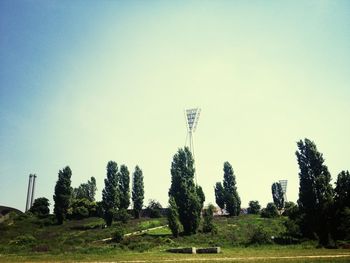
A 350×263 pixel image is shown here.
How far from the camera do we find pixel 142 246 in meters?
31.0

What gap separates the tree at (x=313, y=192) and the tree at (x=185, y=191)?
48.4ft

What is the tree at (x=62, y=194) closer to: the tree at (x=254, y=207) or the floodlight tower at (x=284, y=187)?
the tree at (x=254, y=207)

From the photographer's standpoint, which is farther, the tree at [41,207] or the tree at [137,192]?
the tree at [41,207]

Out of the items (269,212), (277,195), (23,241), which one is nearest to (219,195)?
(269,212)

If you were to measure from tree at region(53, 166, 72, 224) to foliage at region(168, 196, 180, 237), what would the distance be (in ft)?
95.6

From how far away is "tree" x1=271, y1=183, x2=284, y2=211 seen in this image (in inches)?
3479

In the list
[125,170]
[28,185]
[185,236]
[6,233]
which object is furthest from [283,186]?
[28,185]

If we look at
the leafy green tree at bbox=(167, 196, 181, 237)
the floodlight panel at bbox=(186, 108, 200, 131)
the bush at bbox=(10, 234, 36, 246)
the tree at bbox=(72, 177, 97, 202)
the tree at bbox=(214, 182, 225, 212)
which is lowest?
the bush at bbox=(10, 234, 36, 246)

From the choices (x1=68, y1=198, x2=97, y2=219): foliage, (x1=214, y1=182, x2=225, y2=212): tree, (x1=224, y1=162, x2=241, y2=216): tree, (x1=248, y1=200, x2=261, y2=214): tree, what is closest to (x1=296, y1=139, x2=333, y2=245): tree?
(x1=224, y1=162, x2=241, y2=216): tree

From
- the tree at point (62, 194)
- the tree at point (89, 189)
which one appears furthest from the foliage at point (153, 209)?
the tree at point (89, 189)

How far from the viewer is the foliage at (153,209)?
66.2 metres

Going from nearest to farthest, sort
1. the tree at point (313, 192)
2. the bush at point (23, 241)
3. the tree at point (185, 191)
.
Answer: the tree at point (313, 192) < the bush at point (23, 241) < the tree at point (185, 191)

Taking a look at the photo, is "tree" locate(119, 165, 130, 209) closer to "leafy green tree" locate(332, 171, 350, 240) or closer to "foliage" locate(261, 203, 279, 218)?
"foliage" locate(261, 203, 279, 218)

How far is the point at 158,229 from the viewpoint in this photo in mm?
48938
